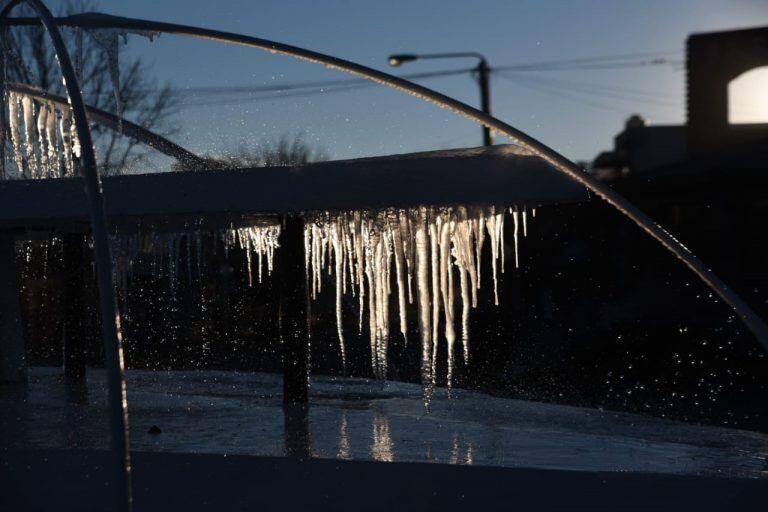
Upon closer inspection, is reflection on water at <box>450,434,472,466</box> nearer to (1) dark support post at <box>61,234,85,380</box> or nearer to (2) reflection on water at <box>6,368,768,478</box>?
(2) reflection on water at <box>6,368,768,478</box>

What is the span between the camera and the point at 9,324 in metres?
12.4

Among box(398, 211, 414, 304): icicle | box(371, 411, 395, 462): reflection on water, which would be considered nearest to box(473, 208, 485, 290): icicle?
box(398, 211, 414, 304): icicle

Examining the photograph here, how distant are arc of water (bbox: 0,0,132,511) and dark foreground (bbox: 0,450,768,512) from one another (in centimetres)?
65

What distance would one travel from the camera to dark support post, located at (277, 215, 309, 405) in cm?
1035

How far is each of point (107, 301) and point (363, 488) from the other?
6.02 feet

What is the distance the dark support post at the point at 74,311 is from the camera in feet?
44.3

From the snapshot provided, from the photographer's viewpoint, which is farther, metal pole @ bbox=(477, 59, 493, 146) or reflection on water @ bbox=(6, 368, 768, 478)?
metal pole @ bbox=(477, 59, 493, 146)

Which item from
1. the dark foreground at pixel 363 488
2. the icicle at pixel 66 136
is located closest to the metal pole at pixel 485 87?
the icicle at pixel 66 136

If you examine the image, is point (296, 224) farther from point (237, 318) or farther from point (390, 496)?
point (237, 318)

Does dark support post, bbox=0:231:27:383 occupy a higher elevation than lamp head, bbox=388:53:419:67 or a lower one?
lower

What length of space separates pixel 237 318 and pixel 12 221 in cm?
1563

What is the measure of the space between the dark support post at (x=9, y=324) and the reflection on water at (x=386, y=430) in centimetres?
36

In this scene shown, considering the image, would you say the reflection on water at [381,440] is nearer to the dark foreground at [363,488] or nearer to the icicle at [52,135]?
A: the dark foreground at [363,488]

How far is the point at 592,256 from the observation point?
2666cm
